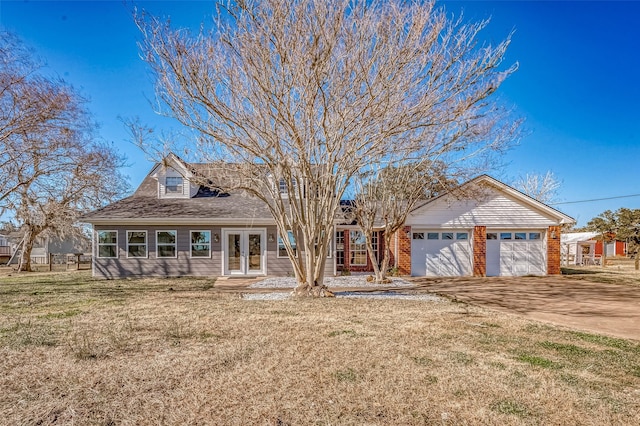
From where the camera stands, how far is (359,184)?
13719mm

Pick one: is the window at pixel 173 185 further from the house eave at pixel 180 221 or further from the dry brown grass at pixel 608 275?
the dry brown grass at pixel 608 275

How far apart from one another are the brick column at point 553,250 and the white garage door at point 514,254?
0.59ft

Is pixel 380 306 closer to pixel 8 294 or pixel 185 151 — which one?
pixel 185 151

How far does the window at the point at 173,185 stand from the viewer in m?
17.6

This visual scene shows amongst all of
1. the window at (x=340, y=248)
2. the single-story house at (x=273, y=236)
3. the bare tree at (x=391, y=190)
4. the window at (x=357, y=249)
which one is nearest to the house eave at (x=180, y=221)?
the single-story house at (x=273, y=236)

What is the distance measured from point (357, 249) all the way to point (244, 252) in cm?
530

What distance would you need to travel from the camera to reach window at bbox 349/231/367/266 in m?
17.9

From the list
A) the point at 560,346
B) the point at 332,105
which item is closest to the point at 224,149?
the point at 332,105

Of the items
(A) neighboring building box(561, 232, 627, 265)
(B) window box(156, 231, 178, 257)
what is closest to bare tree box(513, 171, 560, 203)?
(A) neighboring building box(561, 232, 627, 265)

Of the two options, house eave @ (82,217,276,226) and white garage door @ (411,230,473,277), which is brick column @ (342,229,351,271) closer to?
white garage door @ (411,230,473,277)

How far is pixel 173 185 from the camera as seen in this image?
17.6 m

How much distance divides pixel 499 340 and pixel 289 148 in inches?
239

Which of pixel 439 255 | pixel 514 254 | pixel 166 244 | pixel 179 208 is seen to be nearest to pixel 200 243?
pixel 166 244

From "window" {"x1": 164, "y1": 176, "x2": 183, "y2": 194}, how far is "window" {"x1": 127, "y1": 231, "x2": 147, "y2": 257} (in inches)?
96.2
